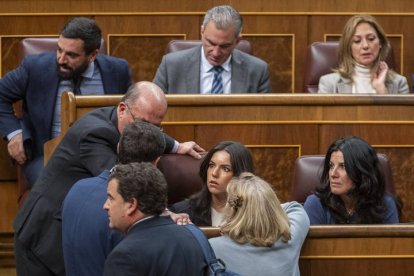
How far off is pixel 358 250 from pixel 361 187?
20cm

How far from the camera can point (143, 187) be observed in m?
1.36

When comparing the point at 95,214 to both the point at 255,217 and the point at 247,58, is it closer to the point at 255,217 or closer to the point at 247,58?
the point at 255,217

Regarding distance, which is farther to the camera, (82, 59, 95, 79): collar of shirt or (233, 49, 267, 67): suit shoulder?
(233, 49, 267, 67): suit shoulder

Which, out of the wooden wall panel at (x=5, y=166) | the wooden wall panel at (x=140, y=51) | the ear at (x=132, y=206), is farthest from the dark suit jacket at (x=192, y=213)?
the wooden wall panel at (x=140, y=51)

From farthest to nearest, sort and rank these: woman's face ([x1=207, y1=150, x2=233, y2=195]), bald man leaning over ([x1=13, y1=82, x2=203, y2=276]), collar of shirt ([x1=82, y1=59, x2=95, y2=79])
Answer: collar of shirt ([x1=82, y1=59, x2=95, y2=79]) → woman's face ([x1=207, y1=150, x2=233, y2=195]) → bald man leaning over ([x1=13, y1=82, x2=203, y2=276])

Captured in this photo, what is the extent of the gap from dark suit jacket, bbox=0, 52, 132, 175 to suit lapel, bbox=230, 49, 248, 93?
0.24 meters

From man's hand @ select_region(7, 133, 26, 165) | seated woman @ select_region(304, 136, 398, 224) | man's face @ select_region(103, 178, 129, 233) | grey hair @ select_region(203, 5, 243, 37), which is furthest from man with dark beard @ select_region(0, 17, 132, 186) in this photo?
man's face @ select_region(103, 178, 129, 233)

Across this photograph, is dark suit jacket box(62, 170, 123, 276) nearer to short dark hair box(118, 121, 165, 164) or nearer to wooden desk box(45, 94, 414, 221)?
short dark hair box(118, 121, 165, 164)

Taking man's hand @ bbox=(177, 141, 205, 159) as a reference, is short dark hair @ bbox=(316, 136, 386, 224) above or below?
below

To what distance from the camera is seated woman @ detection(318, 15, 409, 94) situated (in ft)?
7.79

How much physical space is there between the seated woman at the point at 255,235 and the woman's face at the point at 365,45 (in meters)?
0.86

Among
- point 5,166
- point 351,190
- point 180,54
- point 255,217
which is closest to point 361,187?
point 351,190

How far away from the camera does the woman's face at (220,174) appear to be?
1.84 metres

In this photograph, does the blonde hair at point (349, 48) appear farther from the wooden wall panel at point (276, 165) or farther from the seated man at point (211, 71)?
the wooden wall panel at point (276, 165)
